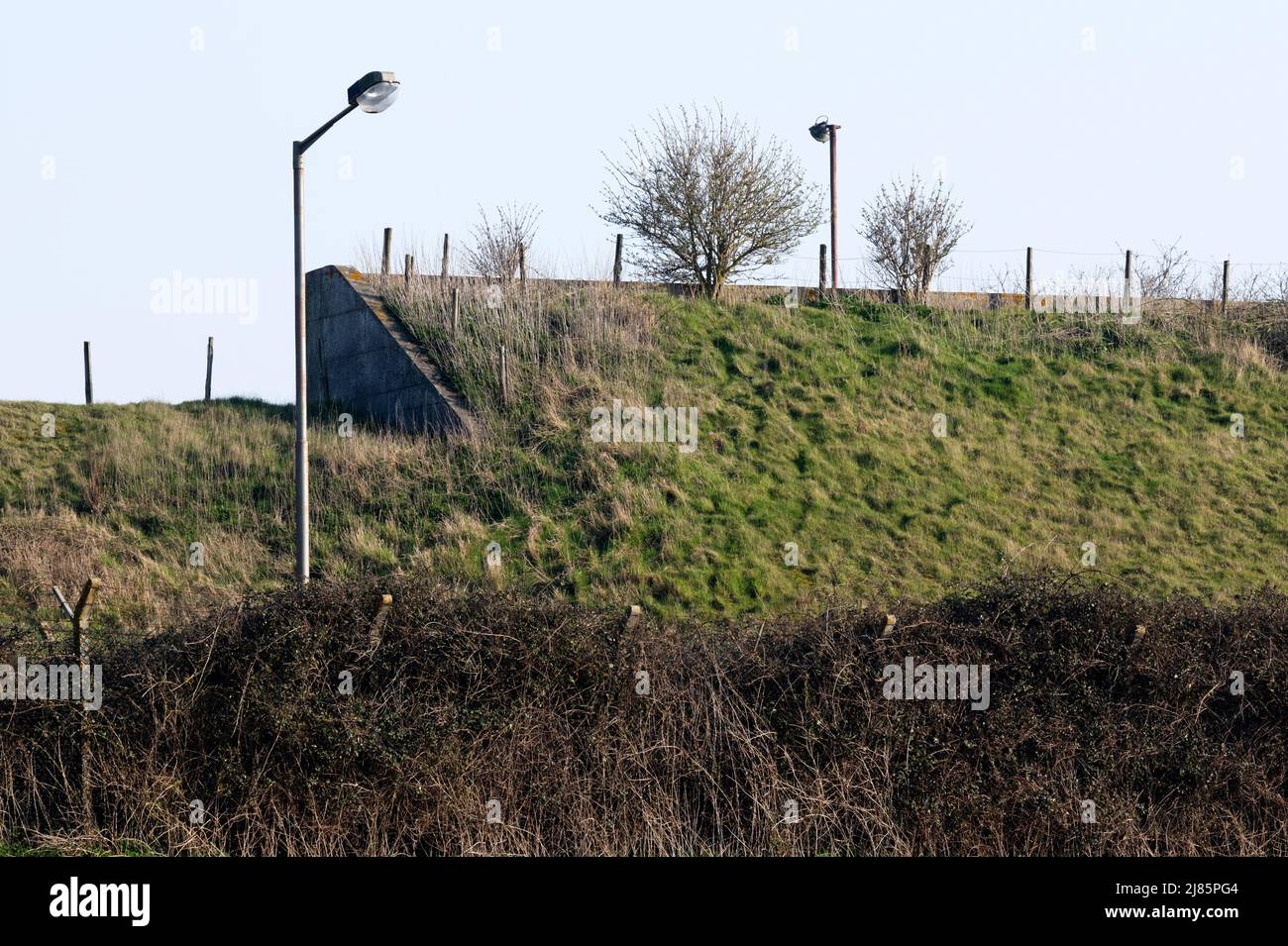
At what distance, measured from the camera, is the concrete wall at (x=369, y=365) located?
2389cm

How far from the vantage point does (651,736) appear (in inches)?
428

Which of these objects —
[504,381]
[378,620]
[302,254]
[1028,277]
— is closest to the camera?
[378,620]

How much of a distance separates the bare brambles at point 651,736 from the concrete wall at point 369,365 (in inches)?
491

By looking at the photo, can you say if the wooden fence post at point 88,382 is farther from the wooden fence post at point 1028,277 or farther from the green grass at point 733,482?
the wooden fence post at point 1028,277

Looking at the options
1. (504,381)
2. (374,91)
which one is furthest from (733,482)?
(374,91)

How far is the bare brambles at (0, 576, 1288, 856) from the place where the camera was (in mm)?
10289

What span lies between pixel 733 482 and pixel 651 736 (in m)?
11.2

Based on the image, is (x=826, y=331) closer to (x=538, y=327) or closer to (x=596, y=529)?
(x=538, y=327)

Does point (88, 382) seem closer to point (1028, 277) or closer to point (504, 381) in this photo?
point (504, 381)

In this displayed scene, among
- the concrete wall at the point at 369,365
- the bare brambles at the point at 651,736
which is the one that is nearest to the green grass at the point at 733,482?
the concrete wall at the point at 369,365

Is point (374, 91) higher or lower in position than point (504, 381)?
higher

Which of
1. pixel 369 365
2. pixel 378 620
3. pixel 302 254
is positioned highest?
pixel 302 254
